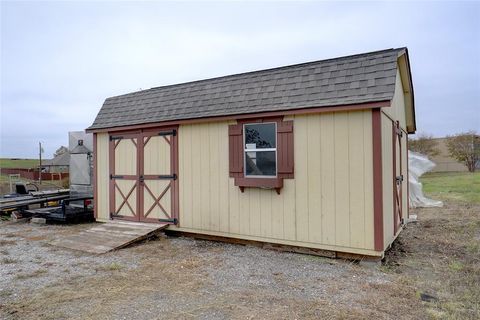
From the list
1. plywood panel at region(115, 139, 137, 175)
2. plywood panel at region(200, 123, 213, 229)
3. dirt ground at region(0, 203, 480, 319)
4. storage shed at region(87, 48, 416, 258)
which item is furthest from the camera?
plywood panel at region(115, 139, 137, 175)

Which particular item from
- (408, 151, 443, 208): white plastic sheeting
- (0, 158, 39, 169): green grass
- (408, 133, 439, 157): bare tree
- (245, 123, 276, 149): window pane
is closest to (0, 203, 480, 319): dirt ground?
(245, 123, 276, 149): window pane

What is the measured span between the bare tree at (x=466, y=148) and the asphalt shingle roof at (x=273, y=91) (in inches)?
1018

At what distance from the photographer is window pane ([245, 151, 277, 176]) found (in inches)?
227

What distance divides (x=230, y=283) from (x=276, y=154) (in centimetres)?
232

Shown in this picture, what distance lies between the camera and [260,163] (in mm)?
5855

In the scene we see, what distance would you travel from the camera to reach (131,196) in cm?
755

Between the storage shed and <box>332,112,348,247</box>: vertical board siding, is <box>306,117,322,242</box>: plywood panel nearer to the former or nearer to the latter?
the storage shed

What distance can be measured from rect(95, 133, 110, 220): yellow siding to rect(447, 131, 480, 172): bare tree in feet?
91.2

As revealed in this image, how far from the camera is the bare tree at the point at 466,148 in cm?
2630

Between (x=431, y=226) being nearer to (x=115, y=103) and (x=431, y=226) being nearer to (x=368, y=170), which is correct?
(x=368, y=170)

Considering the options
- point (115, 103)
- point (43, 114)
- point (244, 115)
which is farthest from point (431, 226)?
point (43, 114)

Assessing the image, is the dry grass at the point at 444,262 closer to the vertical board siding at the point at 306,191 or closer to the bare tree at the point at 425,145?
the vertical board siding at the point at 306,191

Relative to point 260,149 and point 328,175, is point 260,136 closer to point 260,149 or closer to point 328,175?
point 260,149

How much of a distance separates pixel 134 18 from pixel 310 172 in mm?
8577
